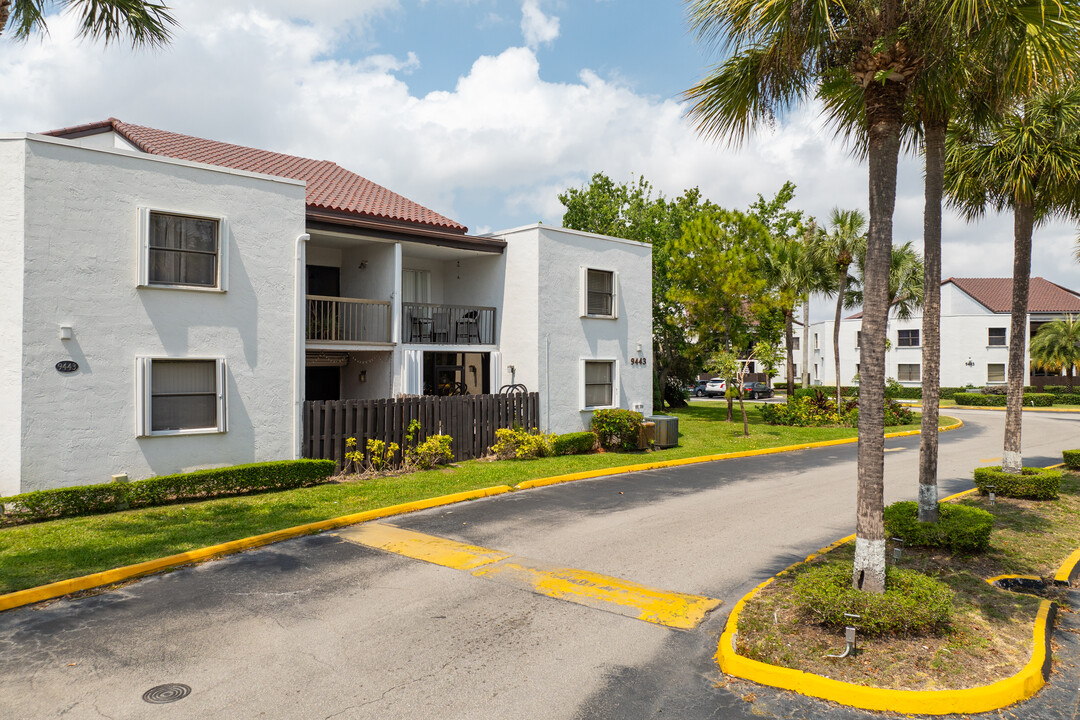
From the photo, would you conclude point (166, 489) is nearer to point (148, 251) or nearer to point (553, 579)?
point (148, 251)

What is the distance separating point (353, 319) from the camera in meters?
18.0

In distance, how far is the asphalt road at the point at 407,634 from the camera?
5102mm

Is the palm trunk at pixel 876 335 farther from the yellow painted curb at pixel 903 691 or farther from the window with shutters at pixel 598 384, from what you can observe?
the window with shutters at pixel 598 384

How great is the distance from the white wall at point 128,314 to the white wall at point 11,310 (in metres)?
0.12

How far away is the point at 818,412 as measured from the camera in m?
28.4

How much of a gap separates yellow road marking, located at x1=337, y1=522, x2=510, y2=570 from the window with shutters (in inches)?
418

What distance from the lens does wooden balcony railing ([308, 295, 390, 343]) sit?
17.3m

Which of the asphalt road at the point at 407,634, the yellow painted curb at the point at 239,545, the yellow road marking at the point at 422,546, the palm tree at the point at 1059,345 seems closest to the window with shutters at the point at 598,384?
the yellow painted curb at the point at 239,545

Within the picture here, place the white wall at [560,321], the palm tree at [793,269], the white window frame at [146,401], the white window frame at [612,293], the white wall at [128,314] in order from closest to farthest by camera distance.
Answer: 1. the white wall at [128,314]
2. the white window frame at [146,401]
3. the white wall at [560,321]
4. the white window frame at [612,293]
5. the palm tree at [793,269]

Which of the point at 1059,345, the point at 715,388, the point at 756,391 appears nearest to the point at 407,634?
the point at 715,388

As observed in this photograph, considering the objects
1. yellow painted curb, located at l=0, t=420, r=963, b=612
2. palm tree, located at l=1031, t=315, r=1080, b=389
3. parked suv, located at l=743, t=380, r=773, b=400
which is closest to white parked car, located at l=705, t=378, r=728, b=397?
parked suv, located at l=743, t=380, r=773, b=400

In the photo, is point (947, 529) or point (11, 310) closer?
point (947, 529)

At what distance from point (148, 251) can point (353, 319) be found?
5829 millimetres

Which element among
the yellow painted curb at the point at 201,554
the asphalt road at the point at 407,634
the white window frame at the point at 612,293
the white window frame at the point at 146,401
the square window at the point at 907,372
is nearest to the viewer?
the asphalt road at the point at 407,634
